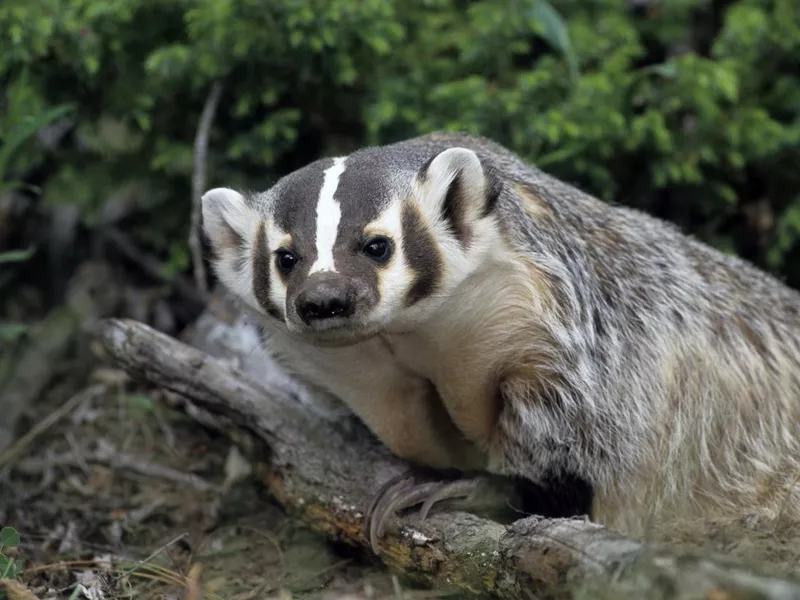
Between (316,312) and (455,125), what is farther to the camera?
(455,125)

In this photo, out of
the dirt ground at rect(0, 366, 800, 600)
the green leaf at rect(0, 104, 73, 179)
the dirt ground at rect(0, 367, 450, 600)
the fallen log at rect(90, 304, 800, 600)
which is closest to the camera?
the fallen log at rect(90, 304, 800, 600)

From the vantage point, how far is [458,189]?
→ 2480mm

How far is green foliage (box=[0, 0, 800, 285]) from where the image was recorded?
367cm

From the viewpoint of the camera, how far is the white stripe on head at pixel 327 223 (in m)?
2.27

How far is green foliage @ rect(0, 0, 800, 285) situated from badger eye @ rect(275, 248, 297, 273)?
137 cm

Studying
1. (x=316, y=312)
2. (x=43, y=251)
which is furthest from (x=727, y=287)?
(x=43, y=251)

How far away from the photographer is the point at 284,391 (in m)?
3.31

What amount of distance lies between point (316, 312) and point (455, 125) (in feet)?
5.30

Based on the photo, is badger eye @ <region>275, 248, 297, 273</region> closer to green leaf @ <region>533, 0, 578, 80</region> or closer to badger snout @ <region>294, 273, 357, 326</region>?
badger snout @ <region>294, 273, 357, 326</region>

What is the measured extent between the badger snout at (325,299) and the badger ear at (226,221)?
18.9 inches

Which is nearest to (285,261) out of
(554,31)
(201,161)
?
(201,161)

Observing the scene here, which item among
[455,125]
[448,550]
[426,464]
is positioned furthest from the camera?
[455,125]

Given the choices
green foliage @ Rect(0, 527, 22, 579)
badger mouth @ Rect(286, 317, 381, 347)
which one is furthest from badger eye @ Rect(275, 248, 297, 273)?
green foliage @ Rect(0, 527, 22, 579)

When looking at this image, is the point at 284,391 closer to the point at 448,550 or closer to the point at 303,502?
the point at 303,502
